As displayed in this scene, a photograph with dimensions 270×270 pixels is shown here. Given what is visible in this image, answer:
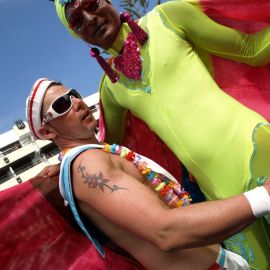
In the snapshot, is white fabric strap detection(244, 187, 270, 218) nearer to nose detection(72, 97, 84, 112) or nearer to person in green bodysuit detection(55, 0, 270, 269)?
person in green bodysuit detection(55, 0, 270, 269)

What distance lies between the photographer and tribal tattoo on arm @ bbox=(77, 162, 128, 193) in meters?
1.70

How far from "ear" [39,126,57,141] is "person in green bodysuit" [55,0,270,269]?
623 mm

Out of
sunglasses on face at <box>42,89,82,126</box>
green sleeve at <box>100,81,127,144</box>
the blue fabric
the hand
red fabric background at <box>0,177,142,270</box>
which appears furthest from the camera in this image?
green sleeve at <box>100,81,127,144</box>

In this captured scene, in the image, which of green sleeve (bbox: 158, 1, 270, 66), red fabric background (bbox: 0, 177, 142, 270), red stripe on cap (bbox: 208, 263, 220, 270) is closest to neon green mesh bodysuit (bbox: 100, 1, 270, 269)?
green sleeve (bbox: 158, 1, 270, 66)

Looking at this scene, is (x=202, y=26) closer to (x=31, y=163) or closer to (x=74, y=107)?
(x=74, y=107)

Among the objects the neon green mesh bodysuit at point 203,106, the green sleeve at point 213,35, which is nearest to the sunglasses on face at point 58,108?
the neon green mesh bodysuit at point 203,106

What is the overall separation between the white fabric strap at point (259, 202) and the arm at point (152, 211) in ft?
0.06

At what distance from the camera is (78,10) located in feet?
8.35

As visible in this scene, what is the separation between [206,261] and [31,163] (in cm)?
4055

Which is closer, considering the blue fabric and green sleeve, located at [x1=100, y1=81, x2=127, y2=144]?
the blue fabric

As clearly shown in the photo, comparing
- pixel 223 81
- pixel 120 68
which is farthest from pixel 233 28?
pixel 120 68

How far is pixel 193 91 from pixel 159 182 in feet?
2.12

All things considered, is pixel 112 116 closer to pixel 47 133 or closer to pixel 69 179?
pixel 47 133

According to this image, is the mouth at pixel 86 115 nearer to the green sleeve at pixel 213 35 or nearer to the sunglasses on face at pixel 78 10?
the sunglasses on face at pixel 78 10
